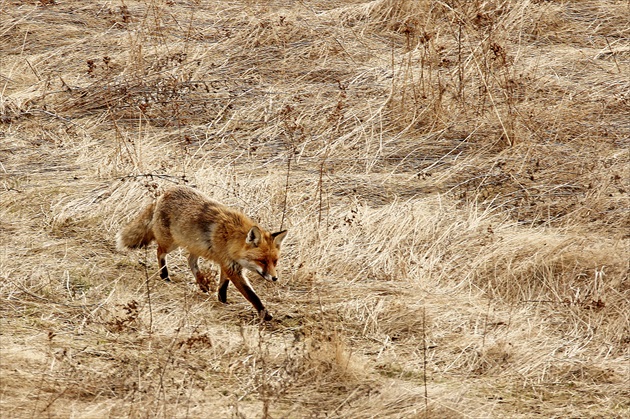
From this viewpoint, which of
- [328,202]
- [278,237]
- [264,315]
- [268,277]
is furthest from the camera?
[328,202]

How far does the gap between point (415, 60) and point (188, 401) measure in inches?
280

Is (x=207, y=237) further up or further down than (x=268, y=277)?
further up

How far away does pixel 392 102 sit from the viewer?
10.6 meters

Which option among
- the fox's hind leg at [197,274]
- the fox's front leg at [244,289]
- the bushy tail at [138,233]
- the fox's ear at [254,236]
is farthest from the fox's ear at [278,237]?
the bushy tail at [138,233]

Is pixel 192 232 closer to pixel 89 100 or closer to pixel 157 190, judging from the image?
pixel 157 190

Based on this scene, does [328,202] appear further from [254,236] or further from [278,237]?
[254,236]

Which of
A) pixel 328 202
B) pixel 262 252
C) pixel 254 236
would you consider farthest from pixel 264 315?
pixel 328 202

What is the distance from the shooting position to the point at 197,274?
7.62 metres

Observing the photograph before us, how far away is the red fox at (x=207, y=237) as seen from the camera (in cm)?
714

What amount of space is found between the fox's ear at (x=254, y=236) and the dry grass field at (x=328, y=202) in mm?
540

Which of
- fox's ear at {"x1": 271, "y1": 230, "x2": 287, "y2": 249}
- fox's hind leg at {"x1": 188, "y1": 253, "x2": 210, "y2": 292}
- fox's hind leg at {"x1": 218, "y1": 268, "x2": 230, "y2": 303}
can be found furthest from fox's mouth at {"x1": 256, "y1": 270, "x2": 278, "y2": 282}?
fox's hind leg at {"x1": 188, "y1": 253, "x2": 210, "y2": 292}

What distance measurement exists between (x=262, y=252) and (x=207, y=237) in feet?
1.74

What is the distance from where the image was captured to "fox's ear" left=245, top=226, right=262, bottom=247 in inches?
279

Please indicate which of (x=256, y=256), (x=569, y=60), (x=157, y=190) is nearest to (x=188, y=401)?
(x=256, y=256)
